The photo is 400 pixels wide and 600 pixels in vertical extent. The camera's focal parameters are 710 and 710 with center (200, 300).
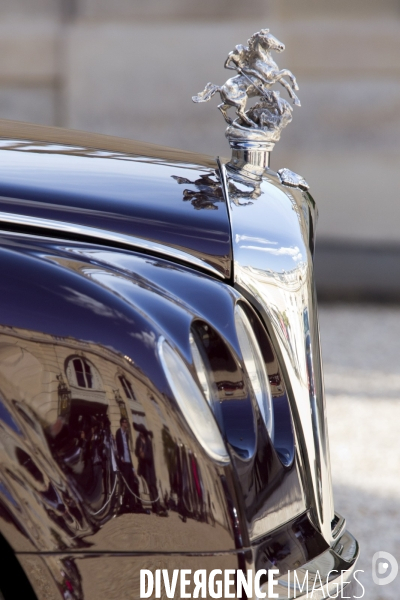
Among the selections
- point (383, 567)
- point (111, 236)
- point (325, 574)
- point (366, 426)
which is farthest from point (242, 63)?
point (366, 426)

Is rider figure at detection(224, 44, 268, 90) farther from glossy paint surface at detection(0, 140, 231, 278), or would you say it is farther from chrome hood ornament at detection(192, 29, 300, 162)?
glossy paint surface at detection(0, 140, 231, 278)

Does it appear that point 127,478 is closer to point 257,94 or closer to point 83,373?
point 83,373

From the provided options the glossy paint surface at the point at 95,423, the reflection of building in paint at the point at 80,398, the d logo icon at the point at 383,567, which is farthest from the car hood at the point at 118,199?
the d logo icon at the point at 383,567

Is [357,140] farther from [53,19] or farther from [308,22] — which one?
[53,19]

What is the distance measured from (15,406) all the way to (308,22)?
6.36 m

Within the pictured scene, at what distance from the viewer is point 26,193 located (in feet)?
4.34

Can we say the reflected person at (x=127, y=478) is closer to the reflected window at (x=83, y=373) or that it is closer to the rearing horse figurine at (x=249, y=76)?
the reflected window at (x=83, y=373)

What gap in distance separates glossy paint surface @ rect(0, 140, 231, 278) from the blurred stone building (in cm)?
513

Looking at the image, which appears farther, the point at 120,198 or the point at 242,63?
the point at 242,63

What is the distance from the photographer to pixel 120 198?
1.38 m

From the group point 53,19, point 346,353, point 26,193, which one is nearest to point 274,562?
point 26,193

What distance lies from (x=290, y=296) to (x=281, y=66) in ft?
18.5

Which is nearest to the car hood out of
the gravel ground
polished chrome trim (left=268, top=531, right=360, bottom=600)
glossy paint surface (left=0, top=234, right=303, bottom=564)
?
glossy paint surface (left=0, top=234, right=303, bottom=564)

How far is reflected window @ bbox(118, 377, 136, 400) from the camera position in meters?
1.16
